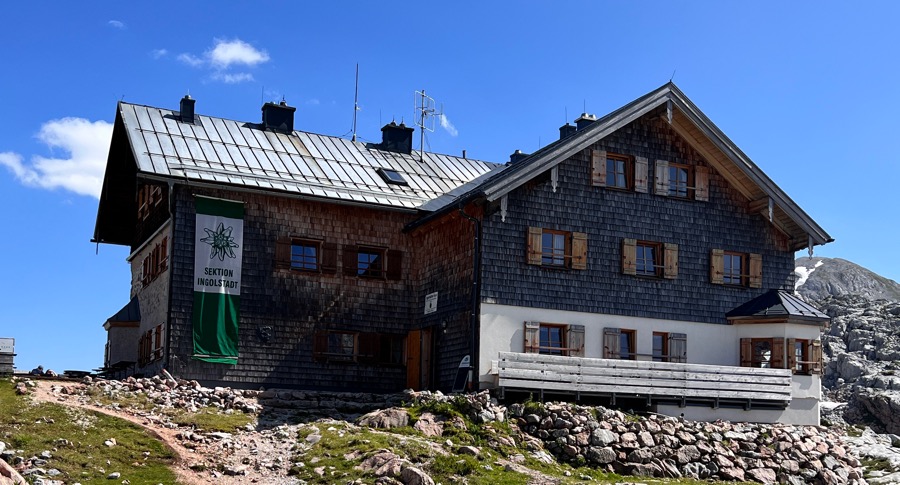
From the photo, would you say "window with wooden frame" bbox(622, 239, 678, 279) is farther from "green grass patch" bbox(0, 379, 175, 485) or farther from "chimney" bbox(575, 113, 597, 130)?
"green grass patch" bbox(0, 379, 175, 485)

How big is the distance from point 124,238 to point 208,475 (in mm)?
23819

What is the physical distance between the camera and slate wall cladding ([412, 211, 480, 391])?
3666 centimetres

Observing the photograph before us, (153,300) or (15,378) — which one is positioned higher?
(153,300)

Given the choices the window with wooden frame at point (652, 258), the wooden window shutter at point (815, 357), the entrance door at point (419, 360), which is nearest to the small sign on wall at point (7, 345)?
the entrance door at point (419, 360)

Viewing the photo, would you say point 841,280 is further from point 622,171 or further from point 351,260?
point 351,260

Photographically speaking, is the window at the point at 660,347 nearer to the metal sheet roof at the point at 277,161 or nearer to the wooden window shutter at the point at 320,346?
the metal sheet roof at the point at 277,161

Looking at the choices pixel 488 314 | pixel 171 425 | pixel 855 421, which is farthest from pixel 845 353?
pixel 171 425

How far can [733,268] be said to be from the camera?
1571 inches

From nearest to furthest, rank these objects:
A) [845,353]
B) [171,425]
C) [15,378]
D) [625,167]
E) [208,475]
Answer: [208,475] < [171,425] < [15,378] < [625,167] < [845,353]

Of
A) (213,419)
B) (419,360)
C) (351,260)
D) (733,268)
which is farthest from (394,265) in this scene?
(733,268)

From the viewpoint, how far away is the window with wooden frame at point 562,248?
122 feet

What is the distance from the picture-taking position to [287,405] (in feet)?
115

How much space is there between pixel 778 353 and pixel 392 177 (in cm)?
1451

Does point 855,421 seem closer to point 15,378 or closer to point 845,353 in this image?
point 845,353
